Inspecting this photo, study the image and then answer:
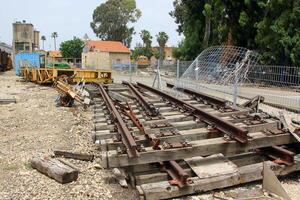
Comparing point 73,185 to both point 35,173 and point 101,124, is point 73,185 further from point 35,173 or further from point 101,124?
point 101,124

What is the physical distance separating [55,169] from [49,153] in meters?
1.64

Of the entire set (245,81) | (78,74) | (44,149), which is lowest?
(44,149)

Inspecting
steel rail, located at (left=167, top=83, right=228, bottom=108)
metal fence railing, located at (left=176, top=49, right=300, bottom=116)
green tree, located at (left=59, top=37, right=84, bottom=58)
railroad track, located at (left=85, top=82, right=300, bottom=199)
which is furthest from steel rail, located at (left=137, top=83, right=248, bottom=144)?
green tree, located at (left=59, top=37, right=84, bottom=58)

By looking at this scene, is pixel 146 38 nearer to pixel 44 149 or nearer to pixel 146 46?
pixel 146 46

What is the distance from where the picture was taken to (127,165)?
5562mm

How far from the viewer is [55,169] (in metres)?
6.09

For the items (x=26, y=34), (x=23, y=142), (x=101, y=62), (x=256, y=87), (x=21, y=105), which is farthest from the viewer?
(x=26, y=34)

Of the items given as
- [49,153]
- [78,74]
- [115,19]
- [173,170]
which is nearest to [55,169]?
[49,153]

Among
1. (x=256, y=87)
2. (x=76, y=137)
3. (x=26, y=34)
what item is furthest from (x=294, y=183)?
(x=26, y=34)

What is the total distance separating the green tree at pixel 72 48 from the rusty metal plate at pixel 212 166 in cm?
7371

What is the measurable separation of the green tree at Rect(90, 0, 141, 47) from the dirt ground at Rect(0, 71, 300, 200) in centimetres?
8167

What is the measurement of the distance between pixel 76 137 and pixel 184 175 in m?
4.56

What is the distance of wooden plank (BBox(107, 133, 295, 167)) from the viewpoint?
5.52m

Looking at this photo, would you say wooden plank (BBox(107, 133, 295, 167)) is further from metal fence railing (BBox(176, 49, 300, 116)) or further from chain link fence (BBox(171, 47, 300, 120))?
metal fence railing (BBox(176, 49, 300, 116))
